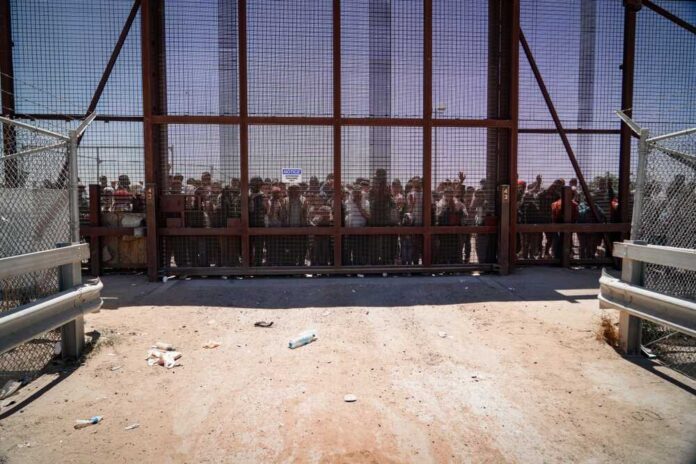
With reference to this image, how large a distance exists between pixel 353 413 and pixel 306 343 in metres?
1.76

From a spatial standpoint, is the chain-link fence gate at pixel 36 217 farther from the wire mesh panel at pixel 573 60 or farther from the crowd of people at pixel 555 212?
Answer: the wire mesh panel at pixel 573 60

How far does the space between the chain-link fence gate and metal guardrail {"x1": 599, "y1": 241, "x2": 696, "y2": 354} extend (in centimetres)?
598

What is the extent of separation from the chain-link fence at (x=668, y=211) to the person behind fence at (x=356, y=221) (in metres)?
5.04

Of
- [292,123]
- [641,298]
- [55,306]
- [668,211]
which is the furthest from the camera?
[292,123]

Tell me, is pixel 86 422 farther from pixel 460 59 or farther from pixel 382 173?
pixel 460 59

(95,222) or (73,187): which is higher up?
(73,187)

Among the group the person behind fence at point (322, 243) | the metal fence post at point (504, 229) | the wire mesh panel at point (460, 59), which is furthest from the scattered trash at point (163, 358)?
the wire mesh panel at point (460, 59)

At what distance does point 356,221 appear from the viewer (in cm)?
913

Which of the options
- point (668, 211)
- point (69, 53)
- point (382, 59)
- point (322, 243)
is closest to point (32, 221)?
point (322, 243)

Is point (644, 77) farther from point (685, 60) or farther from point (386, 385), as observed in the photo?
point (386, 385)

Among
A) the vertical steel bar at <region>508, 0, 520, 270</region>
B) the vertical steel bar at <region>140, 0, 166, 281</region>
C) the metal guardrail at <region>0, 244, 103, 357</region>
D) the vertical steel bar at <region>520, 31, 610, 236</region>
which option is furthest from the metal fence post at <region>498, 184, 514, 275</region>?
the metal guardrail at <region>0, 244, 103, 357</region>

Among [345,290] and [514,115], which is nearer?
[345,290]

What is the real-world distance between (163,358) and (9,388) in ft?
4.28

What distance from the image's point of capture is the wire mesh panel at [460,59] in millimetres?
A: 9078
